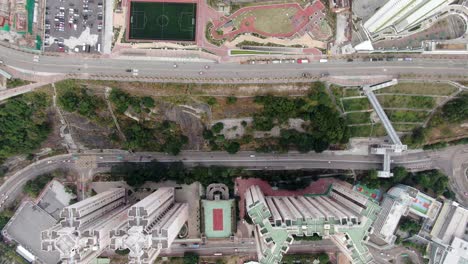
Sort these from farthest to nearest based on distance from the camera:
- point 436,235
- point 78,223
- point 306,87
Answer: point 436,235
point 306,87
point 78,223

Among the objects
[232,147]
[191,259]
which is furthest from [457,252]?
[191,259]

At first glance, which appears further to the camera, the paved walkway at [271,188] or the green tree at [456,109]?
the paved walkway at [271,188]

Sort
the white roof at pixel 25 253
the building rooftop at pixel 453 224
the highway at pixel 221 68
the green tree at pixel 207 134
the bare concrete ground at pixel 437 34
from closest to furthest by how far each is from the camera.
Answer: the highway at pixel 221 68 < the bare concrete ground at pixel 437 34 < the green tree at pixel 207 134 < the building rooftop at pixel 453 224 < the white roof at pixel 25 253

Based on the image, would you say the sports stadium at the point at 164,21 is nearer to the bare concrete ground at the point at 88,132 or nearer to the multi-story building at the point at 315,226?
the bare concrete ground at the point at 88,132

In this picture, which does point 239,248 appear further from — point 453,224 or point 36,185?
point 36,185

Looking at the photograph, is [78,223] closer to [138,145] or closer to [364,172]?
[138,145]

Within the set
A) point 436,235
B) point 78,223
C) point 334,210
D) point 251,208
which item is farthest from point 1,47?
point 436,235

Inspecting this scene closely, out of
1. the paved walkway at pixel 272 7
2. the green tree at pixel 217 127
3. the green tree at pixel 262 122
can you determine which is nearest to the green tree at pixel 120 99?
the green tree at pixel 217 127
